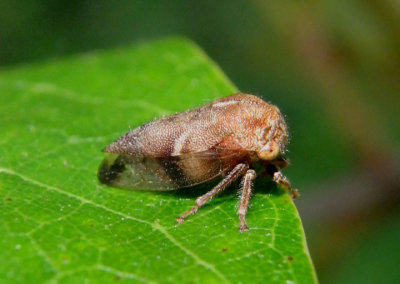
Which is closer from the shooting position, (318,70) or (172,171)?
(172,171)

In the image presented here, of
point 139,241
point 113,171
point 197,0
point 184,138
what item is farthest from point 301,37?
point 197,0

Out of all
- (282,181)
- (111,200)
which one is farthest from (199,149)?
(111,200)

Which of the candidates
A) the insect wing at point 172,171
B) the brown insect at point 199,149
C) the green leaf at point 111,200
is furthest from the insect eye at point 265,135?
the green leaf at point 111,200

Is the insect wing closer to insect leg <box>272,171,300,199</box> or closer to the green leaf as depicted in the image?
the green leaf

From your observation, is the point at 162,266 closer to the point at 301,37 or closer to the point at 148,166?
the point at 148,166

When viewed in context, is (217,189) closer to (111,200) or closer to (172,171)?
(172,171)

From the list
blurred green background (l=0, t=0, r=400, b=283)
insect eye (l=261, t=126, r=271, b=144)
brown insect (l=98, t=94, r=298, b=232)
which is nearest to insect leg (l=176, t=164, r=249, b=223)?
brown insect (l=98, t=94, r=298, b=232)

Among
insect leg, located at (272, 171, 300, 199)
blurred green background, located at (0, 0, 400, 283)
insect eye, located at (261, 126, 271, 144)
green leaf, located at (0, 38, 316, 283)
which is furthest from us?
blurred green background, located at (0, 0, 400, 283)
